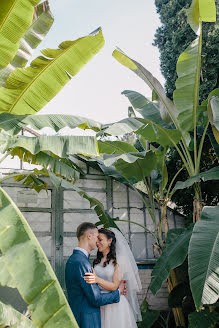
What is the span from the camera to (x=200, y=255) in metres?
3.73

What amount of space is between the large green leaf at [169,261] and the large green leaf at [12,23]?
9.26ft

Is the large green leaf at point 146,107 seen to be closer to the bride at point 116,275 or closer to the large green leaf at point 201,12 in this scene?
the large green leaf at point 201,12

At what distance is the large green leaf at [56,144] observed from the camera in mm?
3141

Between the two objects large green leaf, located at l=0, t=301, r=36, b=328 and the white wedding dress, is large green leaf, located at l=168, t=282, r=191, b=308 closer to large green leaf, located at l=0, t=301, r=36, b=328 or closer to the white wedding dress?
the white wedding dress

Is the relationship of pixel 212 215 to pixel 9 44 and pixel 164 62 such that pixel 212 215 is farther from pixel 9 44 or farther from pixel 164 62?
pixel 164 62

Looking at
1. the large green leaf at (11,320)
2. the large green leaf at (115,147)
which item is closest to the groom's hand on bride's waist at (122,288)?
the large green leaf at (115,147)

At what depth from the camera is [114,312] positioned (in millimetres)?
4527

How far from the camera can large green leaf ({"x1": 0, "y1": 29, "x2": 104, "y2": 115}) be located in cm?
403

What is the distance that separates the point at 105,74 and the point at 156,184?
214cm

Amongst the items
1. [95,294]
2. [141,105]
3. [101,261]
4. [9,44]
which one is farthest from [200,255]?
[141,105]

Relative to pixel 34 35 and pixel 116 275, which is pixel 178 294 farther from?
pixel 34 35

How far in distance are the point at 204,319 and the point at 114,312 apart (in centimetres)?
112

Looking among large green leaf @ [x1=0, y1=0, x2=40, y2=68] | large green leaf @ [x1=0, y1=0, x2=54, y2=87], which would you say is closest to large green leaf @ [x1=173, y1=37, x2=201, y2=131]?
large green leaf @ [x1=0, y1=0, x2=54, y2=87]

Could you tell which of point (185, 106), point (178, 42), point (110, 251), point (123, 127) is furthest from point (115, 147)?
point (178, 42)
